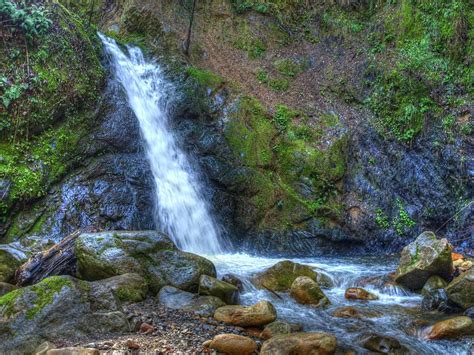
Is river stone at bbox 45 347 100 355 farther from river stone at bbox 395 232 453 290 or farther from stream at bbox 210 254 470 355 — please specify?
river stone at bbox 395 232 453 290

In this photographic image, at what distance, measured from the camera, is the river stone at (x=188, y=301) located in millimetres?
5730

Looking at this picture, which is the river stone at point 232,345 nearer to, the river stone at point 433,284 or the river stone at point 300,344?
the river stone at point 300,344

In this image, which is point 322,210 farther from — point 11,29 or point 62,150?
point 11,29

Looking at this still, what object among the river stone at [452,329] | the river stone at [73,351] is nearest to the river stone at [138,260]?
the river stone at [73,351]

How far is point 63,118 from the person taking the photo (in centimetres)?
934

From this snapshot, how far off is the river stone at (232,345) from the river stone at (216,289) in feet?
4.66

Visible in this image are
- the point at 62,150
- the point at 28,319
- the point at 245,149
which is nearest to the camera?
the point at 28,319

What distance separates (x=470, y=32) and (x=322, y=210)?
707 cm

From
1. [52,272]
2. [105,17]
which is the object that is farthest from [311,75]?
[52,272]

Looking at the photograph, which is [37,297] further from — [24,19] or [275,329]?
[24,19]

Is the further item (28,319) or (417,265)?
(417,265)

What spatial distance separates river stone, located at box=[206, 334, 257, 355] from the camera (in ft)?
15.4

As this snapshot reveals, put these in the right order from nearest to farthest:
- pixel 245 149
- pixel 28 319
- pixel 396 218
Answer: pixel 28 319 → pixel 396 218 → pixel 245 149

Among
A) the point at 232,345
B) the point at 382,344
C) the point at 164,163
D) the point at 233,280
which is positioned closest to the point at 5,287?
the point at 232,345
